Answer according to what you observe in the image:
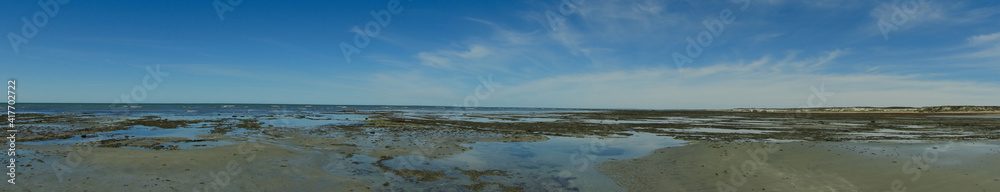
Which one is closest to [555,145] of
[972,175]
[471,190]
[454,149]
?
[454,149]

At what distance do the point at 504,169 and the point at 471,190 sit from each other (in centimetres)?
336

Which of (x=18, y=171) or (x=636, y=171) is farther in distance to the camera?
(x=636, y=171)

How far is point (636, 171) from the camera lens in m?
13.8

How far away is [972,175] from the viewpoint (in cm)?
1151

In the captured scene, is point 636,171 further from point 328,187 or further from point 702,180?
point 328,187

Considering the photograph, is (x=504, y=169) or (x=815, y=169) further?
(x=504, y=169)

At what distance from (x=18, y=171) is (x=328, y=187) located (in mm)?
8448

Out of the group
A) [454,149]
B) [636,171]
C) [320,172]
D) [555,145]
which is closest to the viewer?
[320,172]

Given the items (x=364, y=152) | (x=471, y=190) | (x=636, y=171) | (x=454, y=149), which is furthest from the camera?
(x=454, y=149)

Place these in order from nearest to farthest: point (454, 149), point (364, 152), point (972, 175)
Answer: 1. point (972, 175)
2. point (364, 152)
3. point (454, 149)

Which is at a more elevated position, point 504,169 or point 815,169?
point 815,169

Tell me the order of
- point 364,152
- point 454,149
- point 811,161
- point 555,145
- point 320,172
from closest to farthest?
1. point 320,172
2. point 811,161
3. point 364,152
4. point 454,149
5. point 555,145

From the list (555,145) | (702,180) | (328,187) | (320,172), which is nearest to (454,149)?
(555,145)

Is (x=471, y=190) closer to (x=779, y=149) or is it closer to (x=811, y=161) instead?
(x=811, y=161)
